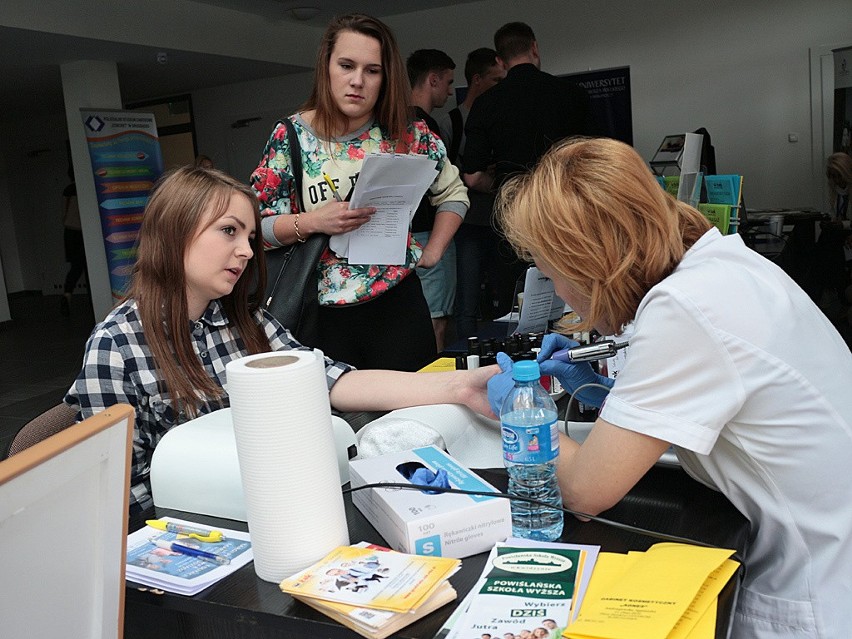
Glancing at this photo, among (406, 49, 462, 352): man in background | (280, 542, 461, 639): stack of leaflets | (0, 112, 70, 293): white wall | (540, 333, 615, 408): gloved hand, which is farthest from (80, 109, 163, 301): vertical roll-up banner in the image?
(280, 542, 461, 639): stack of leaflets

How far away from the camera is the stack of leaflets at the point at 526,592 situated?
77cm

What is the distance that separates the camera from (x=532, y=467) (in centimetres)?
105

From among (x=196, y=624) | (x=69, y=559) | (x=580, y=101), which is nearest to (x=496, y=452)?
(x=196, y=624)

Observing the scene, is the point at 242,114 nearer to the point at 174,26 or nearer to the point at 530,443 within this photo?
the point at 174,26

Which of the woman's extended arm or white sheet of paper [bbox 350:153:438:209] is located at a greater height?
white sheet of paper [bbox 350:153:438:209]

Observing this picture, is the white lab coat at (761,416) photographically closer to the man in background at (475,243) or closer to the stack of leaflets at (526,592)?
the stack of leaflets at (526,592)

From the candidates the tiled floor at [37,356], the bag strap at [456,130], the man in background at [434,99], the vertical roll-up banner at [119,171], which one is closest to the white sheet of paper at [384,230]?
the man in background at [434,99]

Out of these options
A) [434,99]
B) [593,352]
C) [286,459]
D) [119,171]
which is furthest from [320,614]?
[119,171]

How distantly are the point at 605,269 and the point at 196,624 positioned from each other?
0.70 m

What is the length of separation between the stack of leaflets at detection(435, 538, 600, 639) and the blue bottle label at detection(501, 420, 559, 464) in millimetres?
122

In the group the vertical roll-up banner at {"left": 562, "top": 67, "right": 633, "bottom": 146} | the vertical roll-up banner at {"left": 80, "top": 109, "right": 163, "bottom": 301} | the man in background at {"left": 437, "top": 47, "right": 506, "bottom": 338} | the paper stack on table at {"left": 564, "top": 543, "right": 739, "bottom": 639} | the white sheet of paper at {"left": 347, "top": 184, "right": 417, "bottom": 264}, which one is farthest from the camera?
the vertical roll-up banner at {"left": 80, "top": 109, "right": 163, "bottom": 301}

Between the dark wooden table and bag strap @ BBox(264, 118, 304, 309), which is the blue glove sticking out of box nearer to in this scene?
the dark wooden table

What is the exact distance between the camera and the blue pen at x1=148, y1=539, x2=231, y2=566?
97cm

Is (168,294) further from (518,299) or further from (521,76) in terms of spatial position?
(521,76)
